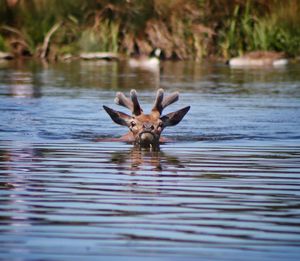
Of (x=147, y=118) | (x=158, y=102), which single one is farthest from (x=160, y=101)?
(x=147, y=118)

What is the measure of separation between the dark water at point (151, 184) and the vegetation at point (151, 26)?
1812 centimetres

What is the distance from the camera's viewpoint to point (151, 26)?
42.3 m

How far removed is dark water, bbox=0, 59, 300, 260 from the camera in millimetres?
7461

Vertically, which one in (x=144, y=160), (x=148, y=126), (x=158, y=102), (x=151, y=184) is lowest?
(x=144, y=160)

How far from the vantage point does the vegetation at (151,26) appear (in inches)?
1629

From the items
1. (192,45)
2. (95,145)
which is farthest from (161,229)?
(192,45)

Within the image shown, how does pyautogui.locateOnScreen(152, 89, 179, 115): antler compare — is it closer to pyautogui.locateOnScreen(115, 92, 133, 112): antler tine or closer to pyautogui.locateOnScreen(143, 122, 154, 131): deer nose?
pyautogui.locateOnScreen(115, 92, 133, 112): antler tine

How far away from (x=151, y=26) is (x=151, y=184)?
32.1 meters

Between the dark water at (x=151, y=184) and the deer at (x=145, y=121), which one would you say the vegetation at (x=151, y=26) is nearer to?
the dark water at (x=151, y=184)

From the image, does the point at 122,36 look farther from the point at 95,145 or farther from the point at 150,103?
the point at 95,145

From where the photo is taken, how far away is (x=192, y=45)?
139 feet

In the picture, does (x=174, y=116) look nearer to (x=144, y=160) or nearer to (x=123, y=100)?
(x=123, y=100)

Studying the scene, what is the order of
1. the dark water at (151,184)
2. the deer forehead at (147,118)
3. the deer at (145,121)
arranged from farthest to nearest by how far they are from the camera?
the deer forehead at (147,118), the deer at (145,121), the dark water at (151,184)

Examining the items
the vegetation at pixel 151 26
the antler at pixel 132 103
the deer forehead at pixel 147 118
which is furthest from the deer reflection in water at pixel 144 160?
the vegetation at pixel 151 26
